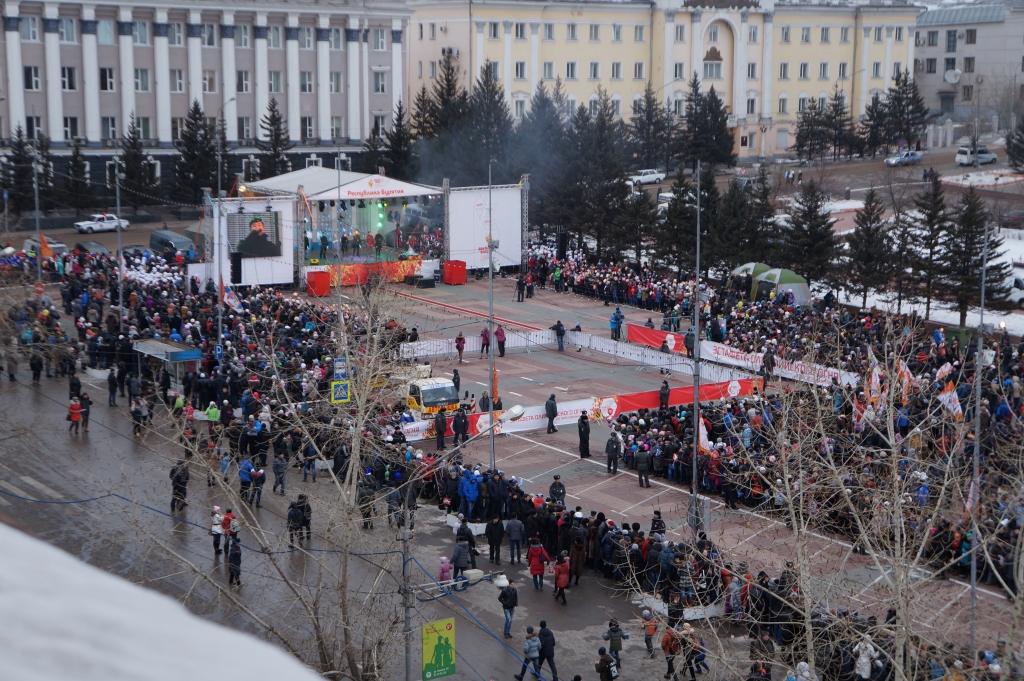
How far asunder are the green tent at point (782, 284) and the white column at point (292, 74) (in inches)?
1543

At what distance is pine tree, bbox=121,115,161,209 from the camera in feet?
209

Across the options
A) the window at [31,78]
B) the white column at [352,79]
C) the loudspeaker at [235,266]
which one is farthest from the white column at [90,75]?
the loudspeaker at [235,266]

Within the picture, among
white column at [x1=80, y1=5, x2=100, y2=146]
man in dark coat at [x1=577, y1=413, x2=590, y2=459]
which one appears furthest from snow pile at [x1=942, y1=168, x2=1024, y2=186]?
man in dark coat at [x1=577, y1=413, x2=590, y2=459]

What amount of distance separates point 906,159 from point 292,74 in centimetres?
4111

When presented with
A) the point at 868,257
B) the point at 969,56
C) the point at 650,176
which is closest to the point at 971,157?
the point at 650,176

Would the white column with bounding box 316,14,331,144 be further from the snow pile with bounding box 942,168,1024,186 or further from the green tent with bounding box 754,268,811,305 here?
the green tent with bounding box 754,268,811,305

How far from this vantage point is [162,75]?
232ft

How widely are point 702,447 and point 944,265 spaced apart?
64.2 ft

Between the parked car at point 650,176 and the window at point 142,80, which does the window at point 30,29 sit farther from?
the parked car at point 650,176

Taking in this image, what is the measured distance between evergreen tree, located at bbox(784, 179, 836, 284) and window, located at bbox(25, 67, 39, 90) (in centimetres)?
4339

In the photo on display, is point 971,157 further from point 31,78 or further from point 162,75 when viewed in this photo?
point 31,78

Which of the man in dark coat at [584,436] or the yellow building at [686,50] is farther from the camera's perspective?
the yellow building at [686,50]

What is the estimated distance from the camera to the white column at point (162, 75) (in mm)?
70312

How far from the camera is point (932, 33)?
107312mm
